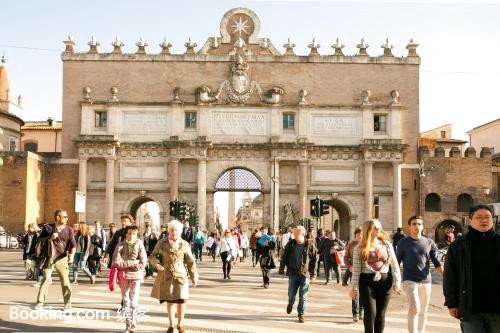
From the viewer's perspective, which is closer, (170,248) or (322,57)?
(170,248)

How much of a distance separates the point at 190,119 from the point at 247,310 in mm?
30590

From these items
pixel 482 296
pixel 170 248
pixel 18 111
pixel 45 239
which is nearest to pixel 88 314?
pixel 45 239

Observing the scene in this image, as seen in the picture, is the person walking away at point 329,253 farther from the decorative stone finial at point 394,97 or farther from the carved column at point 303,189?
the decorative stone finial at point 394,97

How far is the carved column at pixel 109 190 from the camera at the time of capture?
142 feet

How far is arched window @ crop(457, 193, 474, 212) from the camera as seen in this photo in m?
46.6

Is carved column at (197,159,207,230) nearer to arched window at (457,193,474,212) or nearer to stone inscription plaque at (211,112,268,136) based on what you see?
stone inscription plaque at (211,112,268,136)

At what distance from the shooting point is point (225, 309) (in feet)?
47.9

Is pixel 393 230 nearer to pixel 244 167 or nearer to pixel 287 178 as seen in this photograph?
pixel 287 178

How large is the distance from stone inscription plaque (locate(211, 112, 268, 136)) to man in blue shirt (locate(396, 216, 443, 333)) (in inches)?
1307

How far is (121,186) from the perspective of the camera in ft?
145

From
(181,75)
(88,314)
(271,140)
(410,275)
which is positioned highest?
(181,75)

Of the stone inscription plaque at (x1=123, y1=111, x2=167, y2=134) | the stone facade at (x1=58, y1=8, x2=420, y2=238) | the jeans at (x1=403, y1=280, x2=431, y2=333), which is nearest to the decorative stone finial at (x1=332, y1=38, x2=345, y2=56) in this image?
the stone facade at (x1=58, y1=8, x2=420, y2=238)

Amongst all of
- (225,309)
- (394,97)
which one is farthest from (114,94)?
(225,309)

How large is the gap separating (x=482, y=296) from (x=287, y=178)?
122 ft
